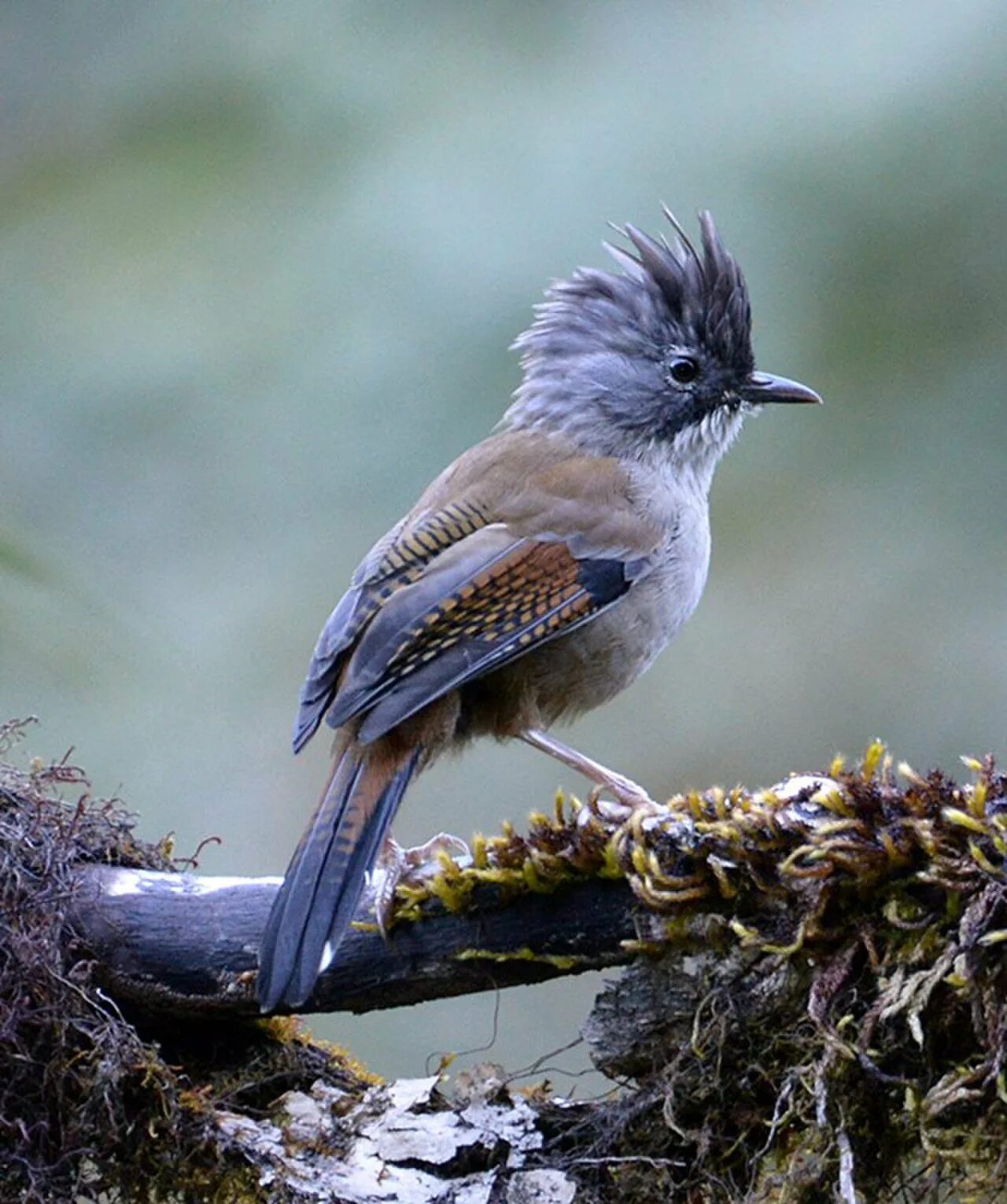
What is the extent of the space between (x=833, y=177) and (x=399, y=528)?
150cm

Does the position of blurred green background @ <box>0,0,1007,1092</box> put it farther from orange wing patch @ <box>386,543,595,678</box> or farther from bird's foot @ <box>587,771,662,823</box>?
bird's foot @ <box>587,771,662,823</box>

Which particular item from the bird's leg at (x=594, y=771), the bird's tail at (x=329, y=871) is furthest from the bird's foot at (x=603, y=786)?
the bird's tail at (x=329, y=871)

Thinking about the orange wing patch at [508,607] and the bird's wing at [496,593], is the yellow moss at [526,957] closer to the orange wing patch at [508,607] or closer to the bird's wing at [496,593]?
the bird's wing at [496,593]

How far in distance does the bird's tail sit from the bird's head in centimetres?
128

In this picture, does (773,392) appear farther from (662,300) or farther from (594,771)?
(594,771)

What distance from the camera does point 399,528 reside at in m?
3.82

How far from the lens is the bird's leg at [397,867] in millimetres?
2807

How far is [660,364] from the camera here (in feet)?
14.0

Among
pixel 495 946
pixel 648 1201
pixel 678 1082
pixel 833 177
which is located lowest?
pixel 648 1201

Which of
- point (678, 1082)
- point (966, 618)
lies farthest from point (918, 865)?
point (966, 618)

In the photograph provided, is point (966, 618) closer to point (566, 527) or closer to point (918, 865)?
point (566, 527)

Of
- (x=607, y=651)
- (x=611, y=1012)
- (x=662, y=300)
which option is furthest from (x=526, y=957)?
(x=662, y=300)

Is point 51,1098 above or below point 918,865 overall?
below

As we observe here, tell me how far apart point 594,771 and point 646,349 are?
1.31m
